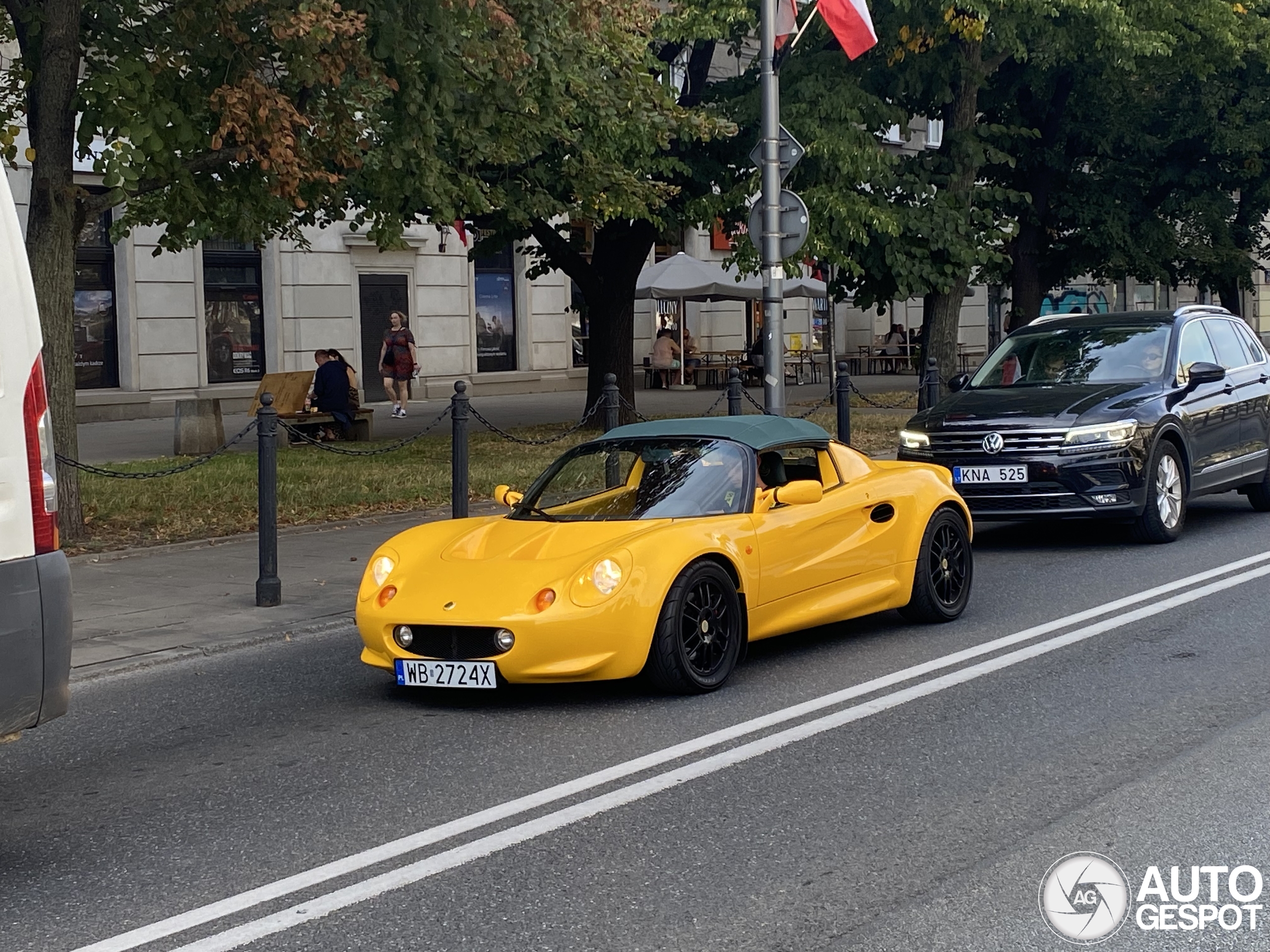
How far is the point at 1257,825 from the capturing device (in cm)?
502

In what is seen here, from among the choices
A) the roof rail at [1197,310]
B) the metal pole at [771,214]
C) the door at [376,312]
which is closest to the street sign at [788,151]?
the metal pole at [771,214]

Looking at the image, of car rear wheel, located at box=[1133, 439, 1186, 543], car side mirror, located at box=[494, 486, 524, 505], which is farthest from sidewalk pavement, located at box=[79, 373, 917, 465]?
car side mirror, located at box=[494, 486, 524, 505]

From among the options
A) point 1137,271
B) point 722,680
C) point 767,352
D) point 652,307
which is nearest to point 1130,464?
point 767,352

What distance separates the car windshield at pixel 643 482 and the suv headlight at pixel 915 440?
4.49 metres

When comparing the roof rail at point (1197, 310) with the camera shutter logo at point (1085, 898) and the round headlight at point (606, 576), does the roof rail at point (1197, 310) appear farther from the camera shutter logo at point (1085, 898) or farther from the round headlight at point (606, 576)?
the camera shutter logo at point (1085, 898)

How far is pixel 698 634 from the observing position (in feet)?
23.3

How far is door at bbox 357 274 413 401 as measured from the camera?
31.0 metres

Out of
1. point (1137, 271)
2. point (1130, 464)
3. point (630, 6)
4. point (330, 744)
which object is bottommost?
point (330, 744)

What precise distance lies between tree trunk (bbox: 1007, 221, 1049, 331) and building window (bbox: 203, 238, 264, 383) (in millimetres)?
13559

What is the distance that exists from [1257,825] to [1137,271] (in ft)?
82.4

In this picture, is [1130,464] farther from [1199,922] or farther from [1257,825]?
[1199,922]

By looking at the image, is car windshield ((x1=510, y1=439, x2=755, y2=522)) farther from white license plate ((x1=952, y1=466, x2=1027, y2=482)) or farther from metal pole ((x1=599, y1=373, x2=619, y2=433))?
metal pole ((x1=599, y1=373, x2=619, y2=433))

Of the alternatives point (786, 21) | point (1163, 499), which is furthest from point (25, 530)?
point (786, 21)

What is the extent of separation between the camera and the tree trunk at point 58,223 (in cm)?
1231
